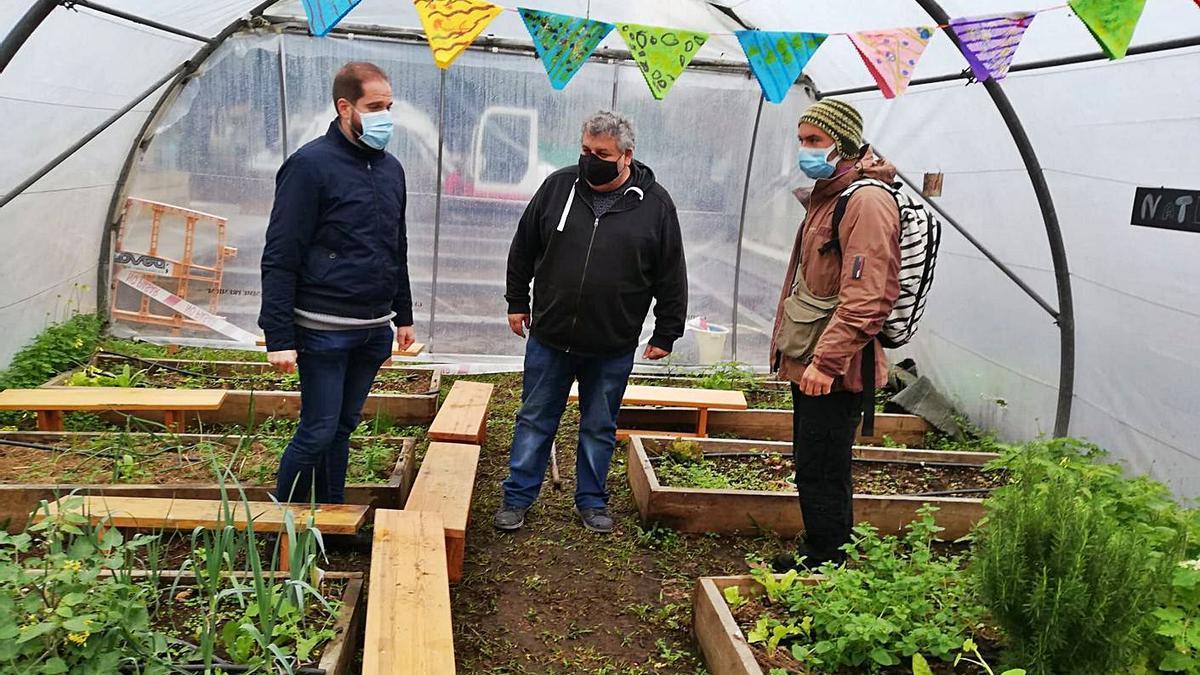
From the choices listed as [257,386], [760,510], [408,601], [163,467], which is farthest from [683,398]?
[408,601]

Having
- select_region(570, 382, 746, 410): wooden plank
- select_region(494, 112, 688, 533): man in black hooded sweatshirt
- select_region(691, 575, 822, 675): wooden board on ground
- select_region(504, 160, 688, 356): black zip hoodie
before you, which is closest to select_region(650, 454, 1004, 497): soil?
select_region(570, 382, 746, 410): wooden plank

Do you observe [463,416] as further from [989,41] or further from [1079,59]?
[1079,59]

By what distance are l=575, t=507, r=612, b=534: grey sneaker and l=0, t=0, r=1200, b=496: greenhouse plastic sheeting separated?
8.21 ft

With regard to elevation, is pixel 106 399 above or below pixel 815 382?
below

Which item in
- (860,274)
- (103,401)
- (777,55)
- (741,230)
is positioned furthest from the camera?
(741,230)

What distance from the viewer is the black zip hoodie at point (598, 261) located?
369 cm

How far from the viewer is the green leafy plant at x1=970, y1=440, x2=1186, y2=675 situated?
216cm

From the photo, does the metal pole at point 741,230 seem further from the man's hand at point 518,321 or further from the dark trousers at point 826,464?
the dark trousers at point 826,464

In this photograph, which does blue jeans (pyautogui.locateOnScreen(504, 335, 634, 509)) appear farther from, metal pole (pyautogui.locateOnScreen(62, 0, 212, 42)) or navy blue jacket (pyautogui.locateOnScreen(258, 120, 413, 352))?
metal pole (pyautogui.locateOnScreen(62, 0, 212, 42))

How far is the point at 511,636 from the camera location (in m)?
3.17

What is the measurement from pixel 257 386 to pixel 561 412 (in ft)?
8.58

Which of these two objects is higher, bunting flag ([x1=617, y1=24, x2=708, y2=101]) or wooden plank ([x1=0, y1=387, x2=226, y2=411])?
bunting flag ([x1=617, y1=24, x2=708, y2=101])

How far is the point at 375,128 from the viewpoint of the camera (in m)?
3.10

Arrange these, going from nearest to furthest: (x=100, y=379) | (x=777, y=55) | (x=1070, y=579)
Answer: (x=1070, y=579) → (x=777, y=55) → (x=100, y=379)
